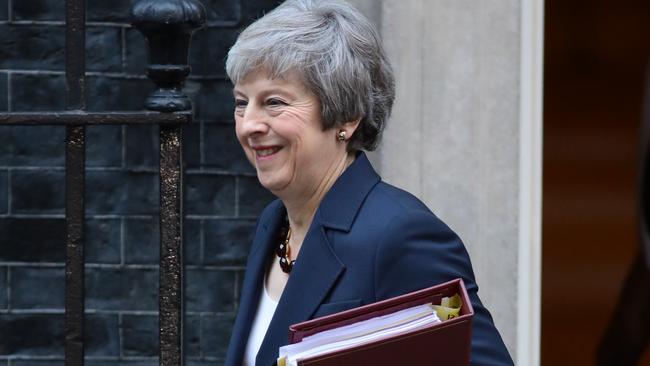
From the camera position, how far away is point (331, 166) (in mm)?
2828

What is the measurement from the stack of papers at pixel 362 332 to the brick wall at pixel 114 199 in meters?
2.66

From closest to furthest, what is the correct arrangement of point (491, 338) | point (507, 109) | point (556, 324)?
1. point (491, 338)
2. point (507, 109)
3. point (556, 324)

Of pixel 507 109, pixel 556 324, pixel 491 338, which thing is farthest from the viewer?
pixel 556 324

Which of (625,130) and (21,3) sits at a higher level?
(21,3)

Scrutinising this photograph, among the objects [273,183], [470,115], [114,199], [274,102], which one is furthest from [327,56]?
[114,199]

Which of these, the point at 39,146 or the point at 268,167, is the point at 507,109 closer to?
the point at 39,146

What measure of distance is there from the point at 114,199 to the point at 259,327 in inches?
84.8

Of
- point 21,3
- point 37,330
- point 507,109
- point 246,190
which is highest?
point 21,3

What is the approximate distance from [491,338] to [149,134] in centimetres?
260

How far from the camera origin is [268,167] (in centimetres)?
276

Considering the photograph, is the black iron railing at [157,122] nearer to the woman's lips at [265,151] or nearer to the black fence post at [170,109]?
the black fence post at [170,109]

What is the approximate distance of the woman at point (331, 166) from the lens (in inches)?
103

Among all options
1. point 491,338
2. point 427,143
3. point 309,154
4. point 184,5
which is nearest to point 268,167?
point 309,154

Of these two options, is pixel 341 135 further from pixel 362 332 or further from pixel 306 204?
pixel 362 332
